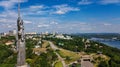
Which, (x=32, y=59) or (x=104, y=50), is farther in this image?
(x=104, y=50)

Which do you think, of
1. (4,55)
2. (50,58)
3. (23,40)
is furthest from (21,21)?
(4,55)

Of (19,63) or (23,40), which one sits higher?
(23,40)

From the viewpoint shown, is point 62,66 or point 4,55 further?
point 4,55

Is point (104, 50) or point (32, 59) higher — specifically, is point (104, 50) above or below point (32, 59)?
below

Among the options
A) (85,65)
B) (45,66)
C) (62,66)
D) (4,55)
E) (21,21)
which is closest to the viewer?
(21,21)

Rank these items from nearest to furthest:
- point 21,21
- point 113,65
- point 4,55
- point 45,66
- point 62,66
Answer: point 21,21
point 45,66
point 113,65
point 62,66
point 4,55

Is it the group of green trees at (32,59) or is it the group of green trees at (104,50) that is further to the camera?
the group of green trees at (104,50)

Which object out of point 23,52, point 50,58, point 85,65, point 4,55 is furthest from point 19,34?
point 4,55

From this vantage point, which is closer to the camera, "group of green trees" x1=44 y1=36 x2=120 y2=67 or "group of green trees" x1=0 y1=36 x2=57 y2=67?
"group of green trees" x1=0 y1=36 x2=57 y2=67

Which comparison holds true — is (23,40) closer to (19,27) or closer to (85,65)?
(19,27)

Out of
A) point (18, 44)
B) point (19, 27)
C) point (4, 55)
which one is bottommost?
point (4, 55)
